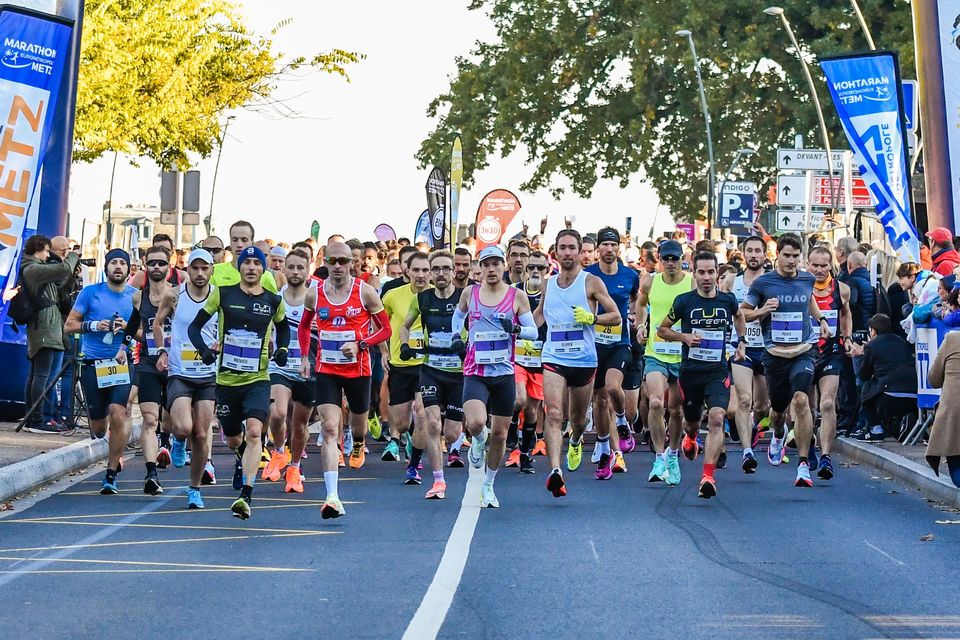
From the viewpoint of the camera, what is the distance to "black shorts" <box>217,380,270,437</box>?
519 inches

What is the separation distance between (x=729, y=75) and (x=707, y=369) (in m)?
30.9

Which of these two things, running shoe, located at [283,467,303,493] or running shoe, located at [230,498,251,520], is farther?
running shoe, located at [283,467,303,493]

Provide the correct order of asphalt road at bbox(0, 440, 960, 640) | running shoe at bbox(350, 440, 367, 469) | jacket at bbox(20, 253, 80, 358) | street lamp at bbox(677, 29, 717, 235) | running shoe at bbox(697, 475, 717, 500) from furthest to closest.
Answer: street lamp at bbox(677, 29, 717, 235)
jacket at bbox(20, 253, 80, 358)
running shoe at bbox(350, 440, 367, 469)
running shoe at bbox(697, 475, 717, 500)
asphalt road at bbox(0, 440, 960, 640)

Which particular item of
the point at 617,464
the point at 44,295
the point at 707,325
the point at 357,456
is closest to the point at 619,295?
the point at 617,464

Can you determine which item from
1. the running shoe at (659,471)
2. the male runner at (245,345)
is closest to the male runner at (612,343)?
the running shoe at (659,471)

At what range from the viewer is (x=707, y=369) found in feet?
48.5

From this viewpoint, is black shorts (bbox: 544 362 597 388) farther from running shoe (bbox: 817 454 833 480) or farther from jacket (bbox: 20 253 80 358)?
jacket (bbox: 20 253 80 358)

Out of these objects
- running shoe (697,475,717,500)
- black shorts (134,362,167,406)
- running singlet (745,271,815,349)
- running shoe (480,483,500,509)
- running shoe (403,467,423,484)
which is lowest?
running shoe (480,483,500,509)

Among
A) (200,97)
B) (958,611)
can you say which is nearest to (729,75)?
(200,97)

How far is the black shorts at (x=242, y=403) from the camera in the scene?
13188 millimetres

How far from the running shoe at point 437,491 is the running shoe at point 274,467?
2.09m

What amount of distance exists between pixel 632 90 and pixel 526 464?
2982 centimetres

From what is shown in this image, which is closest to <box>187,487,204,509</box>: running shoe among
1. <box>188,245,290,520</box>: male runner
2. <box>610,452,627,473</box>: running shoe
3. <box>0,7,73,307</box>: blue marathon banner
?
<box>188,245,290,520</box>: male runner

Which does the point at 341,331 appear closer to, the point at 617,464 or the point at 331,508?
the point at 331,508
